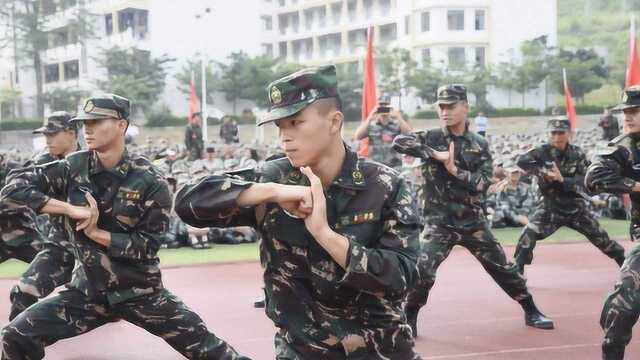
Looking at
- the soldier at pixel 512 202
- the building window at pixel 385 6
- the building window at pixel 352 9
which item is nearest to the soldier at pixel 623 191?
the soldier at pixel 512 202

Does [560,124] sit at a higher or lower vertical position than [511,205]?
higher

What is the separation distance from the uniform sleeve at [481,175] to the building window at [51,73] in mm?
45945

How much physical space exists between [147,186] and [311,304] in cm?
202

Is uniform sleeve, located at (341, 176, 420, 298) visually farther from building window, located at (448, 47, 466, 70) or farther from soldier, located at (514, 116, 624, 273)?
building window, located at (448, 47, 466, 70)

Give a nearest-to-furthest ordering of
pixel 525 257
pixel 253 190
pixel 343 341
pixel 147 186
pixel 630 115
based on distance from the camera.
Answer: pixel 253 190 → pixel 343 341 → pixel 147 186 → pixel 630 115 → pixel 525 257

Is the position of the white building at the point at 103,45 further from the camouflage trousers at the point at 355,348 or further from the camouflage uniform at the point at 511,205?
the camouflage trousers at the point at 355,348

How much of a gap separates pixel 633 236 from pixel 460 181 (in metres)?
1.70

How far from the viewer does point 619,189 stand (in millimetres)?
5039

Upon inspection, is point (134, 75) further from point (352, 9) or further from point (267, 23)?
point (267, 23)

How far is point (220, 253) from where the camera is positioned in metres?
12.5

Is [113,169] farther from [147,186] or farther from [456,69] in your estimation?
[456,69]

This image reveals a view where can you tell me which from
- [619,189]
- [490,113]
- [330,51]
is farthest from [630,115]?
[330,51]

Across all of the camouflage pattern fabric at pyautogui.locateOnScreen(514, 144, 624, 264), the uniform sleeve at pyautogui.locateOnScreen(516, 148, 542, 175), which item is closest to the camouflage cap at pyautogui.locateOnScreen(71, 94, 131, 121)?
the uniform sleeve at pyautogui.locateOnScreen(516, 148, 542, 175)

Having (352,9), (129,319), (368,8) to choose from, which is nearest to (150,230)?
(129,319)
